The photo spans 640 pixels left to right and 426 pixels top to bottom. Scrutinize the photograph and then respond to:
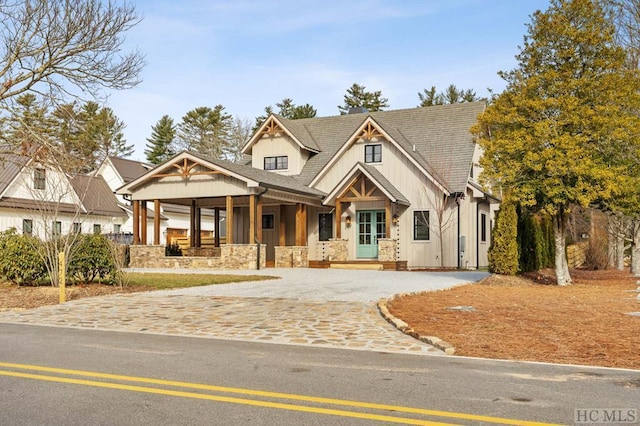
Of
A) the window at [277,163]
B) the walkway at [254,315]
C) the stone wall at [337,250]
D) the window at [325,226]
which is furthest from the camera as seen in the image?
the window at [277,163]

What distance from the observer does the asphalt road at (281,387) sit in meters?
4.83

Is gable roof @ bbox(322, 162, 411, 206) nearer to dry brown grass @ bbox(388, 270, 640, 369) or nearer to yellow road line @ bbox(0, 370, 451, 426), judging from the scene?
dry brown grass @ bbox(388, 270, 640, 369)

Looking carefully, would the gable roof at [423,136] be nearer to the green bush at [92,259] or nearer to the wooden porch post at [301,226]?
the wooden porch post at [301,226]

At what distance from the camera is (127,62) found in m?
20.1

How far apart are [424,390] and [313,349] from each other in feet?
8.06

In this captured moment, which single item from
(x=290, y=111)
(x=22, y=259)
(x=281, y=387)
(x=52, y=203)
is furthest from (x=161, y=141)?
(x=281, y=387)

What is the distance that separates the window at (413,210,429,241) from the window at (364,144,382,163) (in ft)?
10.4

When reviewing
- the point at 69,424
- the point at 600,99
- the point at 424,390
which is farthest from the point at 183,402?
the point at 600,99

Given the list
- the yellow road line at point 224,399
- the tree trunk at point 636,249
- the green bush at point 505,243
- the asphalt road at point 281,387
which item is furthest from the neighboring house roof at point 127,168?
the yellow road line at point 224,399

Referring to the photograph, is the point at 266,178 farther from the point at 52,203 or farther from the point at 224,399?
the point at 224,399

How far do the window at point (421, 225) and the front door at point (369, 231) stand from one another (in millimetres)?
1468

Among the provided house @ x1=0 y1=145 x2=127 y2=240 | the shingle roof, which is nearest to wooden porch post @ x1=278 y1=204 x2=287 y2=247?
the shingle roof

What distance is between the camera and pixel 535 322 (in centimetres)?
991

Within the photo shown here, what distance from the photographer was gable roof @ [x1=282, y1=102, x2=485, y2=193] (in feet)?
91.5
